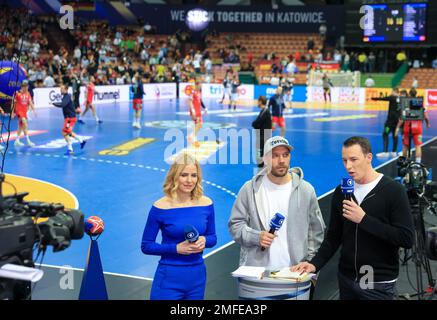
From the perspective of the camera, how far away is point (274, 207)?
194 inches

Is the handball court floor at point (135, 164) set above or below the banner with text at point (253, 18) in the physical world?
below

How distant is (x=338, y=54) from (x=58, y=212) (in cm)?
4039

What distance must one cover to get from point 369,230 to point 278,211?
2.61 feet

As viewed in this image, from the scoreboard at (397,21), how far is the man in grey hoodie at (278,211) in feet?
117

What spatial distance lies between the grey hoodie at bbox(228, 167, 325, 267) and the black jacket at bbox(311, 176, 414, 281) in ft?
0.76

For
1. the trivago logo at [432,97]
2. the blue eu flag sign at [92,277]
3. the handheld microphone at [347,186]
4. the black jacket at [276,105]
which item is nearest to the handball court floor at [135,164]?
the black jacket at [276,105]

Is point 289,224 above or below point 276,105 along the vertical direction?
below

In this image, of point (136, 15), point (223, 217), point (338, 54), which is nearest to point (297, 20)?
point (338, 54)

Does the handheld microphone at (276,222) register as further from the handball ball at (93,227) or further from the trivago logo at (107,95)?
A: the trivago logo at (107,95)

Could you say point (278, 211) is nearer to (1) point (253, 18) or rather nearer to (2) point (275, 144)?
(2) point (275, 144)

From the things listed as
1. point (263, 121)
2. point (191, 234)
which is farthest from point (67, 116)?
point (191, 234)

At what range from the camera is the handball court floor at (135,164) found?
30.6 ft

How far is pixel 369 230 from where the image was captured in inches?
173
